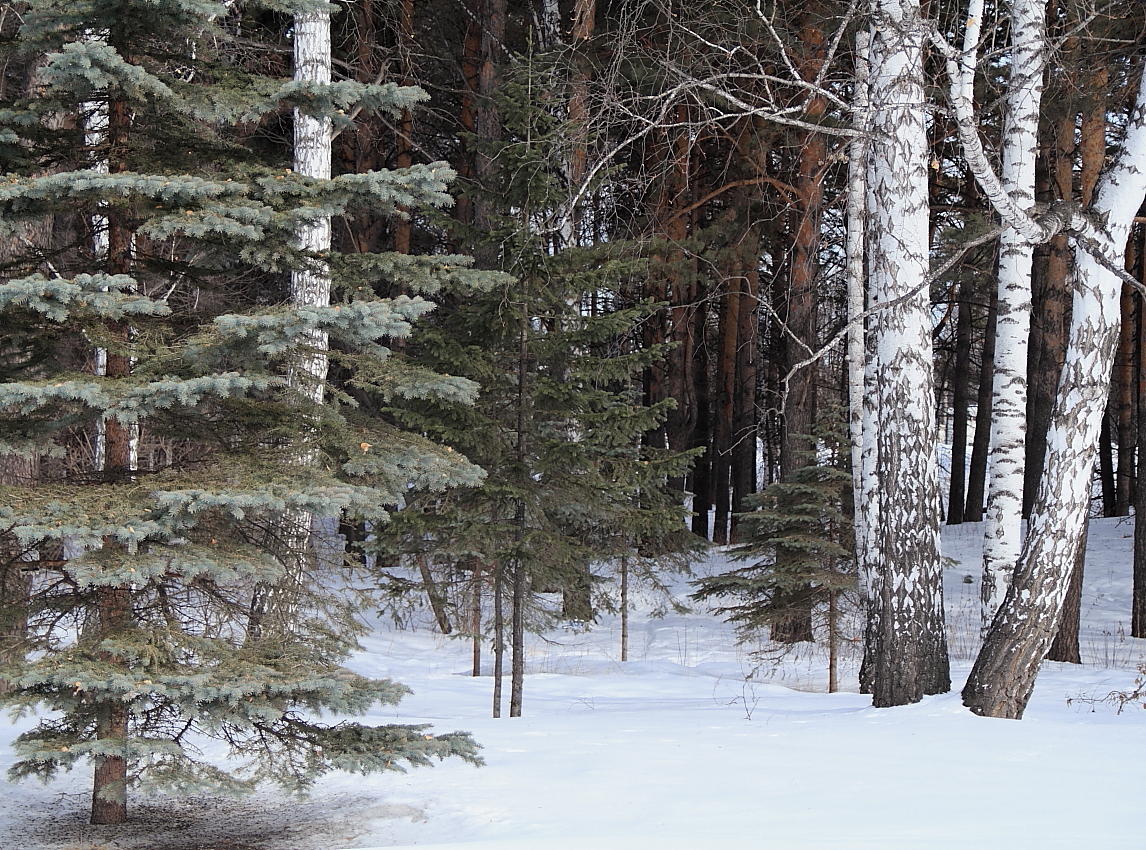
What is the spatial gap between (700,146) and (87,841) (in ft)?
50.5

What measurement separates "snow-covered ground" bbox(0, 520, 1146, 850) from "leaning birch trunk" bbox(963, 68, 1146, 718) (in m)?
0.37

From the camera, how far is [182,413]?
6.04 meters

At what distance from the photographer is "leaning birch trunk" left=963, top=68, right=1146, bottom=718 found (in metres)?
7.35

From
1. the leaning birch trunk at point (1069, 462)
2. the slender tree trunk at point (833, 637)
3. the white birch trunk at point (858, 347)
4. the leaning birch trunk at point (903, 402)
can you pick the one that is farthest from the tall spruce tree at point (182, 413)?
the slender tree trunk at point (833, 637)

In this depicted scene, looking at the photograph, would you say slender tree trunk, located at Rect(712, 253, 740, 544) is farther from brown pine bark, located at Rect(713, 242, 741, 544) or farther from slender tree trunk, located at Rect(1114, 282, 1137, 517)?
slender tree trunk, located at Rect(1114, 282, 1137, 517)

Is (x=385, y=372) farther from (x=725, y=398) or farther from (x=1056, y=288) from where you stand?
(x=725, y=398)

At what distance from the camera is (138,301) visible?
17.3 feet

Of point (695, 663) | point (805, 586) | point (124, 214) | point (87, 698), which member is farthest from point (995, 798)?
point (695, 663)

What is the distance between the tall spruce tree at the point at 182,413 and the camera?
520 cm

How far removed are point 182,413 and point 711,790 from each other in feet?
11.9

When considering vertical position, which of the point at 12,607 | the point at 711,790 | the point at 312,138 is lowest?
the point at 711,790

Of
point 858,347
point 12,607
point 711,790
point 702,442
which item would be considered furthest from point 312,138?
point 702,442

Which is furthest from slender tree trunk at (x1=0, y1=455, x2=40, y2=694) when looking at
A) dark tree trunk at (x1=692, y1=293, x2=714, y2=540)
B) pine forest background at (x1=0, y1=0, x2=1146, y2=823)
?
dark tree trunk at (x1=692, y1=293, x2=714, y2=540)

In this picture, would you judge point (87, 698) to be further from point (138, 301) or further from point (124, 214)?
point (124, 214)
